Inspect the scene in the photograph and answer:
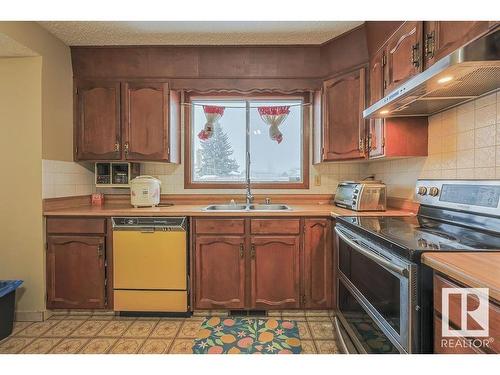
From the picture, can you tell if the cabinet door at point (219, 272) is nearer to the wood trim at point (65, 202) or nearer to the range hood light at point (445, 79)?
the wood trim at point (65, 202)

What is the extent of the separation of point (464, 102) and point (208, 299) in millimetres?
2190

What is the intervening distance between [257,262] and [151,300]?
2.95 ft

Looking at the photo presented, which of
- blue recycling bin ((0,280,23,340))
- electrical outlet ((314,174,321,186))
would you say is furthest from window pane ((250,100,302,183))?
blue recycling bin ((0,280,23,340))

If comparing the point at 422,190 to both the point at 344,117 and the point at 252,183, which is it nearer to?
the point at 344,117

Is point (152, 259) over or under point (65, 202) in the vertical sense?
under

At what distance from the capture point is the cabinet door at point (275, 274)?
223 centimetres

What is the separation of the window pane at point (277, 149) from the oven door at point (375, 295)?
3.73 ft

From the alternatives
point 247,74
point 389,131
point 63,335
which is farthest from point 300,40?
point 63,335

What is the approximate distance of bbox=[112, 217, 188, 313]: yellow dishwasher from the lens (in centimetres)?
222

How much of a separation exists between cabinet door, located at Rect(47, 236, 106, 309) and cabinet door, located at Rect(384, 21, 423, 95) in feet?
8.08

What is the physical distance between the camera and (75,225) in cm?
225

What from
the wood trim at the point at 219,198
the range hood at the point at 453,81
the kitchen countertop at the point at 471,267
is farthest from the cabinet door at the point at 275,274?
the kitchen countertop at the point at 471,267

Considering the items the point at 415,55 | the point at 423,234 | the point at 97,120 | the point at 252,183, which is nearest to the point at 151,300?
the point at 252,183
